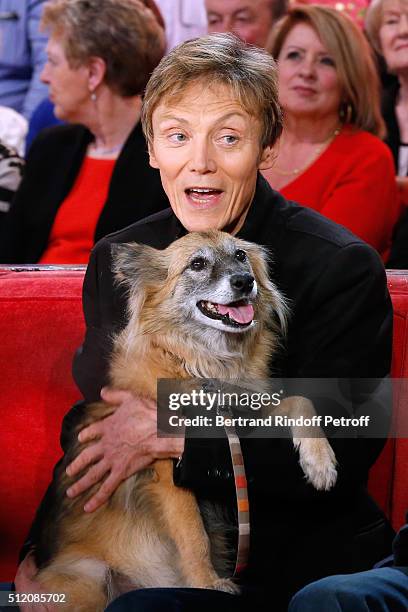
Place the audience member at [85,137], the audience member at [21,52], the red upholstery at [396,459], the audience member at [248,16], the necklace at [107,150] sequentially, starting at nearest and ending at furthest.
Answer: the red upholstery at [396,459]
the audience member at [85,137]
the necklace at [107,150]
the audience member at [248,16]
the audience member at [21,52]

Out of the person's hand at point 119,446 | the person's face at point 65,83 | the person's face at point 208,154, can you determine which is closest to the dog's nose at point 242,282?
the person's face at point 208,154

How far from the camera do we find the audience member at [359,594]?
132 cm

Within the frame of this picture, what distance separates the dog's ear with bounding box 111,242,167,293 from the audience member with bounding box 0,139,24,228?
157cm

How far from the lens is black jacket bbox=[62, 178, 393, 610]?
4.94 ft

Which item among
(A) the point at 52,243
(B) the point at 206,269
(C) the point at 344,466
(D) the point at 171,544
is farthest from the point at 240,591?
(A) the point at 52,243

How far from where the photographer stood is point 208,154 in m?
1.54

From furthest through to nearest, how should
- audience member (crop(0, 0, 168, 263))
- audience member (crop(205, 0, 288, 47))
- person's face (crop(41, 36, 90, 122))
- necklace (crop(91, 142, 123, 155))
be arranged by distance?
audience member (crop(205, 0, 288, 47)) < person's face (crop(41, 36, 90, 122)) < necklace (crop(91, 142, 123, 155)) < audience member (crop(0, 0, 168, 263))

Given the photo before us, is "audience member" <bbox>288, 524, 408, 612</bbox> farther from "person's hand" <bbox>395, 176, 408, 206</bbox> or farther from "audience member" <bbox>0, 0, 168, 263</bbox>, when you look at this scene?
"person's hand" <bbox>395, 176, 408, 206</bbox>

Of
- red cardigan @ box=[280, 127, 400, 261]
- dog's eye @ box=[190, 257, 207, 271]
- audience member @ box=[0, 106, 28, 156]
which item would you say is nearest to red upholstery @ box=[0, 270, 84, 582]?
dog's eye @ box=[190, 257, 207, 271]

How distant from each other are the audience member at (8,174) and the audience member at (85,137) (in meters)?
0.21

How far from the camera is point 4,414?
1.82 meters

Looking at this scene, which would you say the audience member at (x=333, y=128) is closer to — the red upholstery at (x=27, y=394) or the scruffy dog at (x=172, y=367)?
the red upholstery at (x=27, y=394)

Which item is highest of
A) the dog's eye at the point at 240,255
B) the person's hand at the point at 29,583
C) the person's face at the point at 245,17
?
the person's face at the point at 245,17

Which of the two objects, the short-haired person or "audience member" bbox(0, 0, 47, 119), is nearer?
the short-haired person
